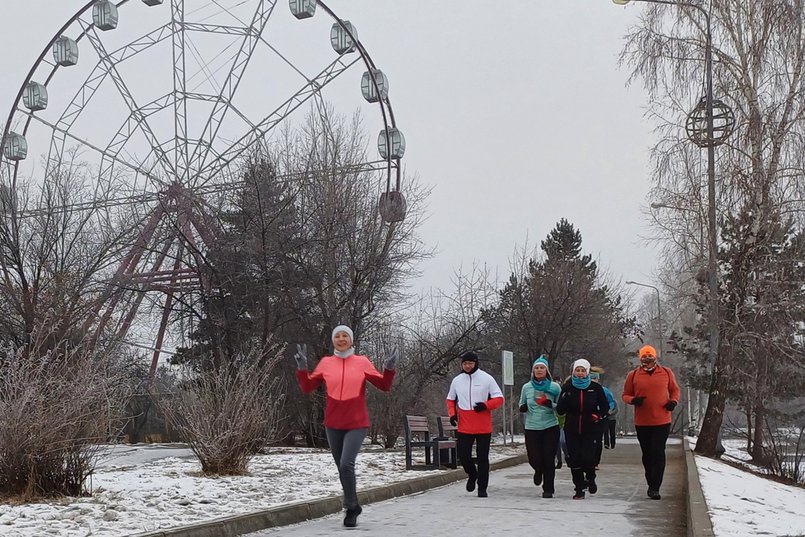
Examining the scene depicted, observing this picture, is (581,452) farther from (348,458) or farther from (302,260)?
(302,260)

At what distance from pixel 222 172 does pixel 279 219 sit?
4834 millimetres

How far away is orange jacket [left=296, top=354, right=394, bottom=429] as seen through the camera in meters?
9.14

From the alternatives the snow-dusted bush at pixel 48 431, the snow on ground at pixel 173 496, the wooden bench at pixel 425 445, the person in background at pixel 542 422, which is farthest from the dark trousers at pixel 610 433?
the snow-dusted bush at pixel 48 431

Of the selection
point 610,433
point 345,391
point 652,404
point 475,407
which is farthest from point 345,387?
point 610,433

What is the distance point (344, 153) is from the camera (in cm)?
2638

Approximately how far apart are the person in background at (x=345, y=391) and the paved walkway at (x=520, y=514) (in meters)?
0.60

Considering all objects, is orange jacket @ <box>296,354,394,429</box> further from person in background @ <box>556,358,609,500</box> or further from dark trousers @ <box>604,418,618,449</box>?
dark trousers @ <box>604,418,618,449</box>

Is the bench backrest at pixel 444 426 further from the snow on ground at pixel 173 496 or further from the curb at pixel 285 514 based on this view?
the curb at pixel 285 514

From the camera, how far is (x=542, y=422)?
39.6 feet

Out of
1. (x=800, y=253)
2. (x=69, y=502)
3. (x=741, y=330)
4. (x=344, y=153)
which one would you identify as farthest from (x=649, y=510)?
(x=344, y=153)

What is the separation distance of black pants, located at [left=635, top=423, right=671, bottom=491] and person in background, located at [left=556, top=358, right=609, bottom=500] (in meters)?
0.51

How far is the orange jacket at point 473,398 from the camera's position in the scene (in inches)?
466

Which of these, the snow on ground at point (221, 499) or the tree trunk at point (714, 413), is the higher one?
the tree trunk at point (714, 413)

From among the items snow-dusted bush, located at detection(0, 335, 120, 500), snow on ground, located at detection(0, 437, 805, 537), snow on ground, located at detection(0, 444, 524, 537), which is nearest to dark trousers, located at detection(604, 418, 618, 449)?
snow on ground, located at detection(0, 437, 805, 537)
